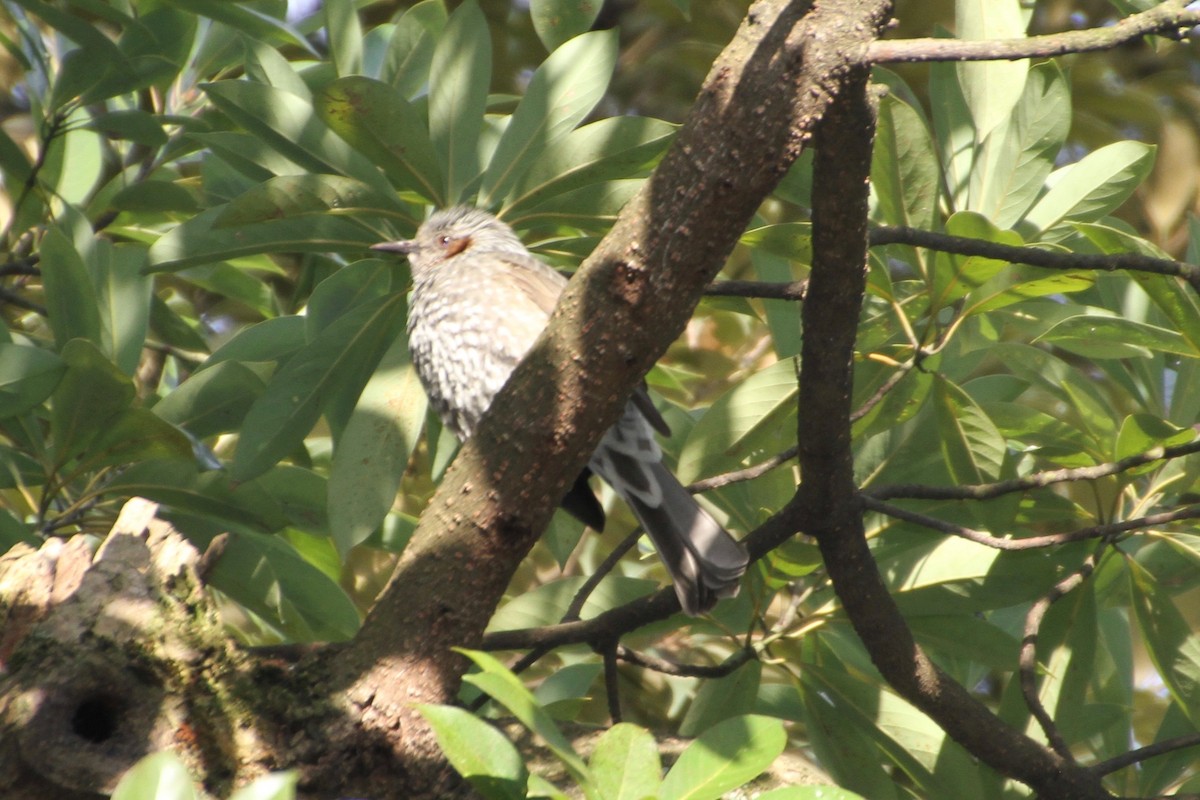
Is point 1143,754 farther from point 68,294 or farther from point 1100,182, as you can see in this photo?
point 68,294

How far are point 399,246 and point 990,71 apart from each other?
1.29 m

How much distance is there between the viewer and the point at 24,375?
2.19 metres

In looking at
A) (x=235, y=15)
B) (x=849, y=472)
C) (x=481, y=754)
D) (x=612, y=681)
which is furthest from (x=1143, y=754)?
(x=235, y=15)

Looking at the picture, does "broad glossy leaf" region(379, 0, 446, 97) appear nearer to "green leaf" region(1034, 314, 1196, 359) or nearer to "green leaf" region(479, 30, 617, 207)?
"green leaf" region(479, 30, 617, 207)

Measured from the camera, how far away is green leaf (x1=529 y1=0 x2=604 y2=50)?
2602 mm

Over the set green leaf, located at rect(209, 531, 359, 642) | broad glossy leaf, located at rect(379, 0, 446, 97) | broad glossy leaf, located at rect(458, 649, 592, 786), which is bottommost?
green leaf, located at rect(209, 531, 359, 642)

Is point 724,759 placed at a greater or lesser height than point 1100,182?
lesser

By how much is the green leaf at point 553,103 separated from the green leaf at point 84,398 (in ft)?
2.67

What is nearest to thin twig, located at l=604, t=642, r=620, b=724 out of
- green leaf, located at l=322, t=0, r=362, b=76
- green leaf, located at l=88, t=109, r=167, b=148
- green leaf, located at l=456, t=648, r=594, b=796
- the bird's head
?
the bird's head

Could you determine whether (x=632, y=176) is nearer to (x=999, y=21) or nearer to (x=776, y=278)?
(x=776, y=278)

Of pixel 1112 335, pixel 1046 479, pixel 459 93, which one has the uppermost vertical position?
pixel 459 93

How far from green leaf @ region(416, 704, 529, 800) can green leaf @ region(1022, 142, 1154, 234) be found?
161cm

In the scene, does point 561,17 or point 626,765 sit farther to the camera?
point 561,17

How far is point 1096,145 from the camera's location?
3797 mm
